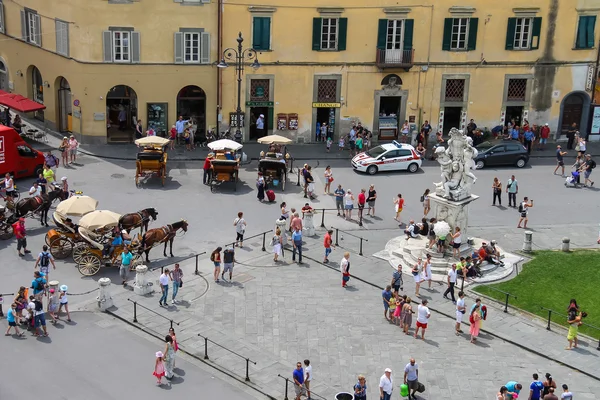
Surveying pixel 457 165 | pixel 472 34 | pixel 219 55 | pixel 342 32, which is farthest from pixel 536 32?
pixel 457 165

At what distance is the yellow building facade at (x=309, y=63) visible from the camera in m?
43.3

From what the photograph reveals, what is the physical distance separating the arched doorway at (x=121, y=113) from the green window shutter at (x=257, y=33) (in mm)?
6699

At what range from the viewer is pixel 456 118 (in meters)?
47.9

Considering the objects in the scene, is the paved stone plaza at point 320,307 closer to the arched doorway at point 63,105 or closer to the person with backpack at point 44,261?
the person with backpack at point 44,261

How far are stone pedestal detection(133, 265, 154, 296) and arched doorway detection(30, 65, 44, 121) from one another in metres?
23.8

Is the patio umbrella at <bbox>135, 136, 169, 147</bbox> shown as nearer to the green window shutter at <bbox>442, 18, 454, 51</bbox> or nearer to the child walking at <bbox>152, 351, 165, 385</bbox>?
the green window shutter at <bbox>442, 18, 454, 51</bbox>

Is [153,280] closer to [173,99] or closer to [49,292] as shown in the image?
[49,292]

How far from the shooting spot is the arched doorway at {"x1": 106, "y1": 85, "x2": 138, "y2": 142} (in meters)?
44.9

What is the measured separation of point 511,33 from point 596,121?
746 cm

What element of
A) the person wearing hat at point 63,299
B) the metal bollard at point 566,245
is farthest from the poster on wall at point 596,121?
the person wearing hat at point 63,299

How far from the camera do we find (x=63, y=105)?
46.2m

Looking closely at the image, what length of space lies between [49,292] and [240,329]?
5681mm

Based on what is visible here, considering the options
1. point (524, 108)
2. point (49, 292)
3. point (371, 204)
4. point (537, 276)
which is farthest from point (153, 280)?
point (524, 108)

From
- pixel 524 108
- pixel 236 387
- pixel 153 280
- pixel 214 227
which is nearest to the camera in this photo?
pixel 236 387
